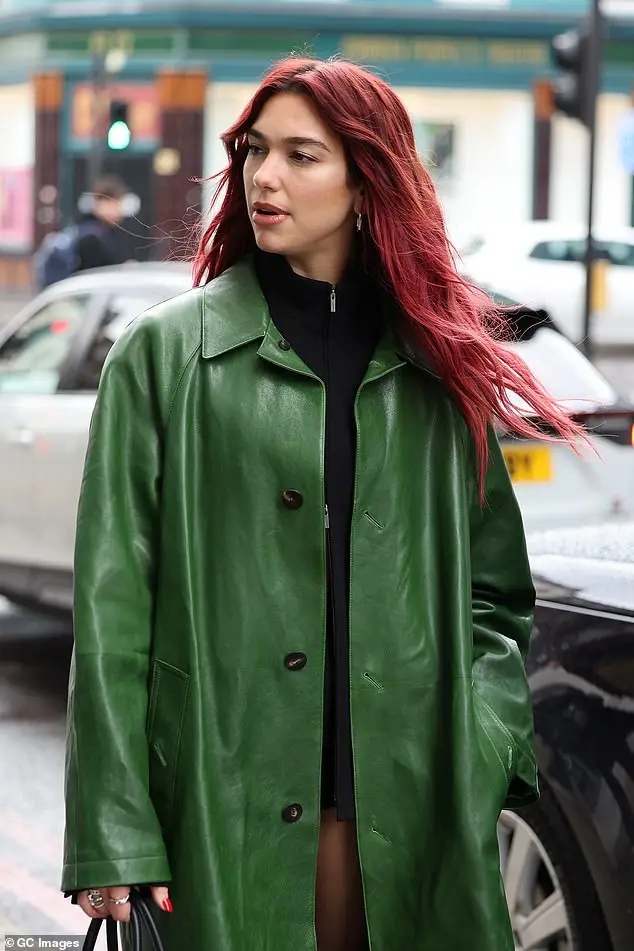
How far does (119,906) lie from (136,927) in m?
0.04

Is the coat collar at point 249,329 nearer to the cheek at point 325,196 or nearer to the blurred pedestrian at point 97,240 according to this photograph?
the cheek at point 325,196

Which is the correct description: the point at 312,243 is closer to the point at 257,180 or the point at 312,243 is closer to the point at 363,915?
the point at 257,180

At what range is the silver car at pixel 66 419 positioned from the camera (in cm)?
658

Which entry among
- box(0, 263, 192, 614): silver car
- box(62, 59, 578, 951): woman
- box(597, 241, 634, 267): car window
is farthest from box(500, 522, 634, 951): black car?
box(597, 241, 634, 267): car window

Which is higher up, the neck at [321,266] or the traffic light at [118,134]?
the traffic light at [118,134]

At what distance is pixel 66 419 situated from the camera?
281 inches

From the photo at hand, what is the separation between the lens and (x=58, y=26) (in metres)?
30.2

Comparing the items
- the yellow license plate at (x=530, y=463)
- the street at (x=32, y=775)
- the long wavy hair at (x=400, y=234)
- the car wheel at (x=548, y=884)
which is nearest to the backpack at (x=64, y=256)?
the street at (x=32, y=775)

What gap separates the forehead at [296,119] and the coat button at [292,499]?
0.53 m

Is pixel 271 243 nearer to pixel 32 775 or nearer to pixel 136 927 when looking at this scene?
pixel 136 927

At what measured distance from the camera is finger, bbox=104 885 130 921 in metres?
2.27

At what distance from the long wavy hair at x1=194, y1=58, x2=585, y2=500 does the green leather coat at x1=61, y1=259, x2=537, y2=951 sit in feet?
0.28

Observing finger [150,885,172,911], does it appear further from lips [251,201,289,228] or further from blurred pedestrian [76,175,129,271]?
blurred pedestrian [76,175,129,271]

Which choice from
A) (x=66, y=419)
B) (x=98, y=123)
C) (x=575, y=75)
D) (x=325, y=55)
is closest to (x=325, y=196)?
(x=66, y=419)
